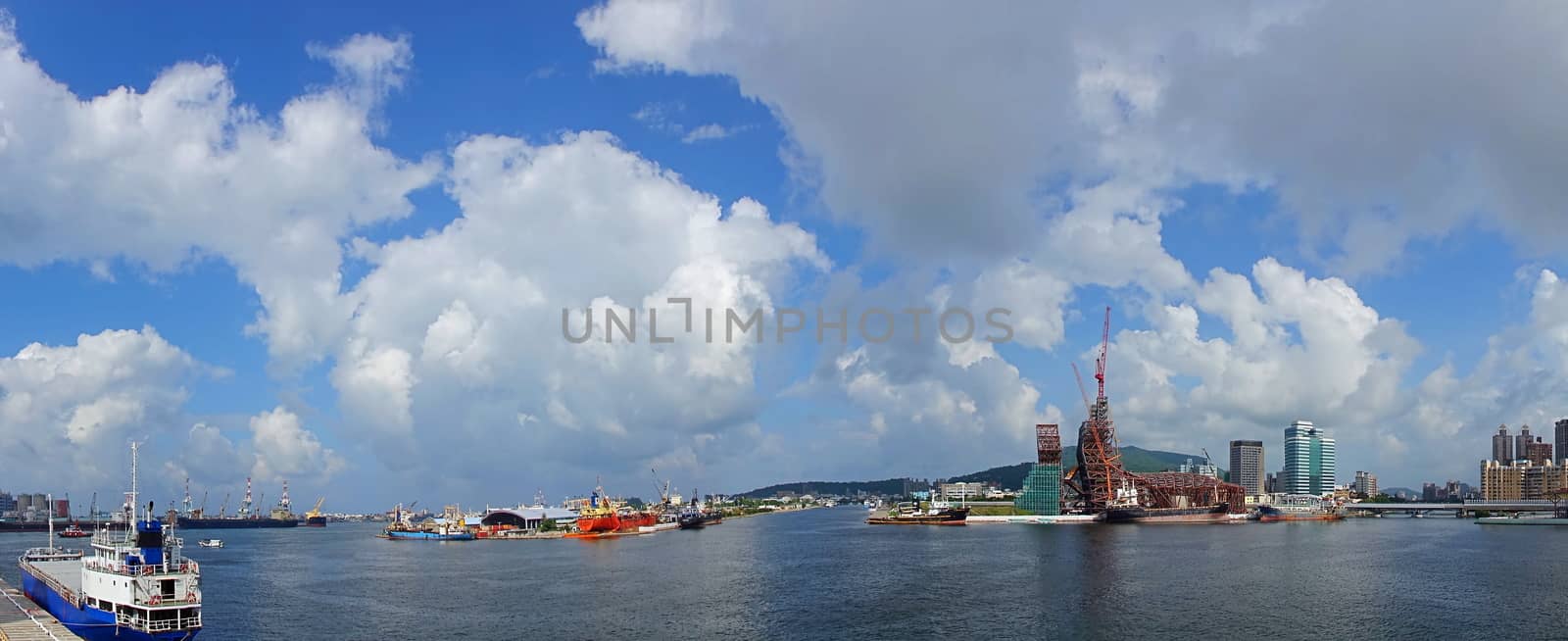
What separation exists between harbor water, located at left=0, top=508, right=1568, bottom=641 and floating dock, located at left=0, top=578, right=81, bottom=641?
30.1 feet

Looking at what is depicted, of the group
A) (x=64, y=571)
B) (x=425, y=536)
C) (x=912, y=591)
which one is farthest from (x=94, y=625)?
(x=425, y=536)

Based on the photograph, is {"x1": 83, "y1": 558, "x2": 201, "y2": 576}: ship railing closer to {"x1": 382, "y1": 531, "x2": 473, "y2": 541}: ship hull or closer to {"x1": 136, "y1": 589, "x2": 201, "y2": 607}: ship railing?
{"x1": 136, "y1": 589, "x2": 201, "y2": 607}: ship railing

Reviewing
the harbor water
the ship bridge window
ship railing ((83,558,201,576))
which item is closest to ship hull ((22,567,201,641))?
ship railing ((83,558,201,576))

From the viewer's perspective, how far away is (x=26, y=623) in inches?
2090

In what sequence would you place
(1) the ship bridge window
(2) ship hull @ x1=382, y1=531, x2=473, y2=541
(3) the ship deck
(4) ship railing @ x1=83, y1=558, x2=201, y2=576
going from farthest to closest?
(2) ship hull @ x1=382, y1=531, x2=473, y2=541 < (3) the ship deck < (1) the ship bridge window < (4) ship railing @ x1=83, y1=558, x2=201, y2=576

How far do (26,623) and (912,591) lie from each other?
2258 inches

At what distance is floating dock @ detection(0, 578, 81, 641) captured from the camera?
158ft

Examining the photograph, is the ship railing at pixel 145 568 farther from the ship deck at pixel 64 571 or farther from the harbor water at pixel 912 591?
the harbor water at pixel 912 591

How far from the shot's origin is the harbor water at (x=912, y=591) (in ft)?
199

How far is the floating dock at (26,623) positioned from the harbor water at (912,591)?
361 inches

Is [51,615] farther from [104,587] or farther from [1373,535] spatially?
[1373,535]

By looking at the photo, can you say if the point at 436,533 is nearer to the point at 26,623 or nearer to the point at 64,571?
the point at 64,571

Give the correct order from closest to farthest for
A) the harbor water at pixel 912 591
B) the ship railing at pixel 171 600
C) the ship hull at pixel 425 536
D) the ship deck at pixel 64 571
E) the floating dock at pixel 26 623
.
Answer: the floating dock at pixel 26 623, the ship railing at pixel 171 600, the harbor water at pixel 912 591, the ship deck at pixel 64 571, the ship hull at pixel 425 536

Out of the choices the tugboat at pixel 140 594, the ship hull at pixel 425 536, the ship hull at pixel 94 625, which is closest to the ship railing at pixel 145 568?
the tugboat at pixel 140 594
